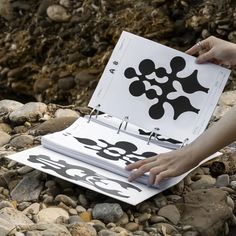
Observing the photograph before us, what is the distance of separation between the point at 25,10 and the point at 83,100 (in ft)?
2.40

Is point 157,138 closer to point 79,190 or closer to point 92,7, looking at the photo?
point 79,190

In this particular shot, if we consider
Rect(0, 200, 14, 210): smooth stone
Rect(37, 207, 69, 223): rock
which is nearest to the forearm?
Rect(37, 207, 69, 223): rock

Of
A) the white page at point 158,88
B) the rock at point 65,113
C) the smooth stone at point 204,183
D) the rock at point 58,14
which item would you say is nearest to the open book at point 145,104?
the white page at point 158,88

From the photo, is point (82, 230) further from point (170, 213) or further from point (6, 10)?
point (6, 10)

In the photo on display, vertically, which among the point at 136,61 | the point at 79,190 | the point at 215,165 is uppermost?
the point at 136,61

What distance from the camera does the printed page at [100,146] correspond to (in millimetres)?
1997

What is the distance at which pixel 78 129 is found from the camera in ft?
7.19

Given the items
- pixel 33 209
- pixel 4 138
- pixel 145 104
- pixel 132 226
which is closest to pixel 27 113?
pixel 4 138

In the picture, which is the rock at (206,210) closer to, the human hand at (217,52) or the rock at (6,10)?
the human hand at (217,52)

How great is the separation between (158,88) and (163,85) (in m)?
0.02

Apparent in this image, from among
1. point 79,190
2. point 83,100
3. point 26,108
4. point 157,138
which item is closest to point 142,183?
point 79,190

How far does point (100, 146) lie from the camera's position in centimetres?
210

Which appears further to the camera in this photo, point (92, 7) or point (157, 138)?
point (92, 7)

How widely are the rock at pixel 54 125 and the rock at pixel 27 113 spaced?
5.3 inches
